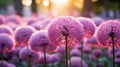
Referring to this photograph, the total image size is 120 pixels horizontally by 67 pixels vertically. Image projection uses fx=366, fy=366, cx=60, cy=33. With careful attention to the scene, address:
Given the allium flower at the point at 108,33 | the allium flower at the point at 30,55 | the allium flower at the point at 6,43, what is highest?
the allium flower at the point at 108,33

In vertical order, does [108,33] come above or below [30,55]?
above

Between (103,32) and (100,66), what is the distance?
231cm

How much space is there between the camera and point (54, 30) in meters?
3.54

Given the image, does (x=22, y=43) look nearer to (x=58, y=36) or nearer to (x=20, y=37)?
(x=20, y=37)

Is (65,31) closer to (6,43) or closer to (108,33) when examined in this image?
(108,33)

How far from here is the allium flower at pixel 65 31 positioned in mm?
3498

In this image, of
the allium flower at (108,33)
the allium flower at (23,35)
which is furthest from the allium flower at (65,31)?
the allium flower at (23,35)

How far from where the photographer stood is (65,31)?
11.4 feet

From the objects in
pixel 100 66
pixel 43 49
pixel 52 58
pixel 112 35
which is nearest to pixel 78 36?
pixel 112 35

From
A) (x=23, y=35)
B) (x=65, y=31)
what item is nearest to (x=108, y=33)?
(x=65, y=31)

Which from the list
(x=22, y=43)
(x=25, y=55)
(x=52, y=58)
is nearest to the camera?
(x=22, y=43)

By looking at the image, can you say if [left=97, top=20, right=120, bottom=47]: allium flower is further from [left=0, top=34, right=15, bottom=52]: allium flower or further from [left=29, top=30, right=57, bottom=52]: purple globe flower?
[left=0, top=34, right=15, bottom=52]: allium flower

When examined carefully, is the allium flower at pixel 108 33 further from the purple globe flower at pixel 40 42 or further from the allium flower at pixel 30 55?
the allium flower at pixel 30 55

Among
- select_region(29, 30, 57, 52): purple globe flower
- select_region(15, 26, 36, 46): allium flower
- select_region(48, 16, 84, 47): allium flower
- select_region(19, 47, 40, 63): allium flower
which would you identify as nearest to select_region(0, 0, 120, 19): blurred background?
select_region(19, 47, 40, 63): allium flower
